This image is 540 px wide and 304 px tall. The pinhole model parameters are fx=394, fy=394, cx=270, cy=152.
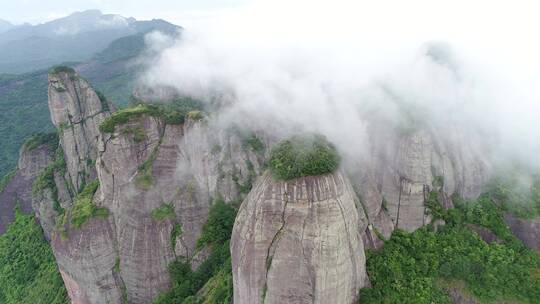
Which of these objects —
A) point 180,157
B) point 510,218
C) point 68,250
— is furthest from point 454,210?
point 68,250

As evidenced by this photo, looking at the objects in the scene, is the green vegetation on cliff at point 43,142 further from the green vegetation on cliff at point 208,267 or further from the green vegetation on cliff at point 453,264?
the green vegetation on cliff at point 453,264

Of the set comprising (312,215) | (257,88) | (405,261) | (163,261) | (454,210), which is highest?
(257,88)

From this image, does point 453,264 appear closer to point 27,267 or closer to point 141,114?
point 141,114

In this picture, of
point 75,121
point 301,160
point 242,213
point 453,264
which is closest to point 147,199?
point 242,213

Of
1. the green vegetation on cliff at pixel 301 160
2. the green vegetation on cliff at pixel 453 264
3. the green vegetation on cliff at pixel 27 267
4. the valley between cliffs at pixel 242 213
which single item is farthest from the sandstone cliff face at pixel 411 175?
the green vegetation on cliff at pixel 27 267

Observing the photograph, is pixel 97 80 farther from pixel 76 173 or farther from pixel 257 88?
pixel 257 88
